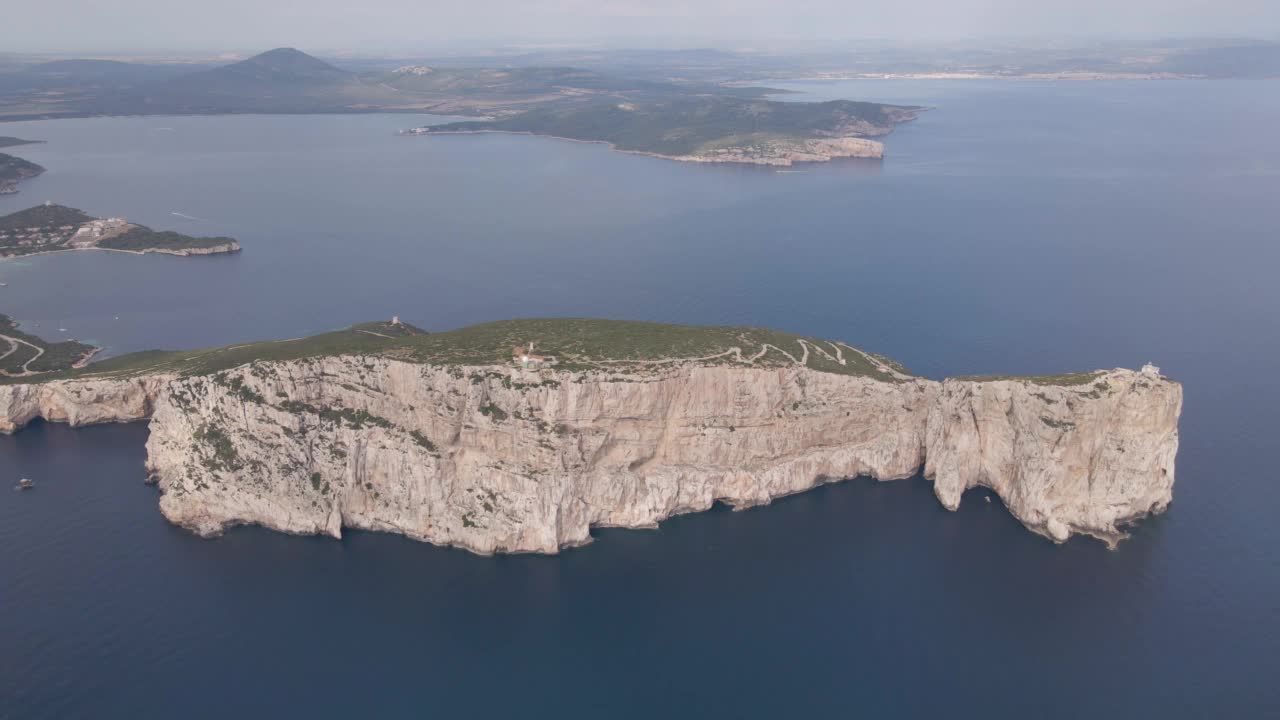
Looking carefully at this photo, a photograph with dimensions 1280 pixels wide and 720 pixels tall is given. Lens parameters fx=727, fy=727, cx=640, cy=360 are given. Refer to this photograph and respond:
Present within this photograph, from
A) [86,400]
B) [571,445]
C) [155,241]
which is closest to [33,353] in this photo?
[86,400]

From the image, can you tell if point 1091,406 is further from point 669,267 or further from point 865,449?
point 669,267

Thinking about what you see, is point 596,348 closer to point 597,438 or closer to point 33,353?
point 597,438

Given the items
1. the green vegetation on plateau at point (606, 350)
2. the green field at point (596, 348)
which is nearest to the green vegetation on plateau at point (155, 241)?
the green vegetation on plateau at point (606, 350)

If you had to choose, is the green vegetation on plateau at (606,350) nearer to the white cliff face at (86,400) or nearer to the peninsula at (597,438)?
the peninsula at (597,438)

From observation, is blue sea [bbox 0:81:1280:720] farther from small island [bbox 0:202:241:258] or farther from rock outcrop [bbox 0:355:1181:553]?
small island [bbox 0:202:241:258]

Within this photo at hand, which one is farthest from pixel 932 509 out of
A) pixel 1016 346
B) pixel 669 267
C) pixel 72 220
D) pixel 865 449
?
pixel 72 220

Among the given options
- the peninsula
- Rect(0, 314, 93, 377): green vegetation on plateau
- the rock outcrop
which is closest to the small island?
Rect(0, 314, 93, 377): green vegetation on plateau
